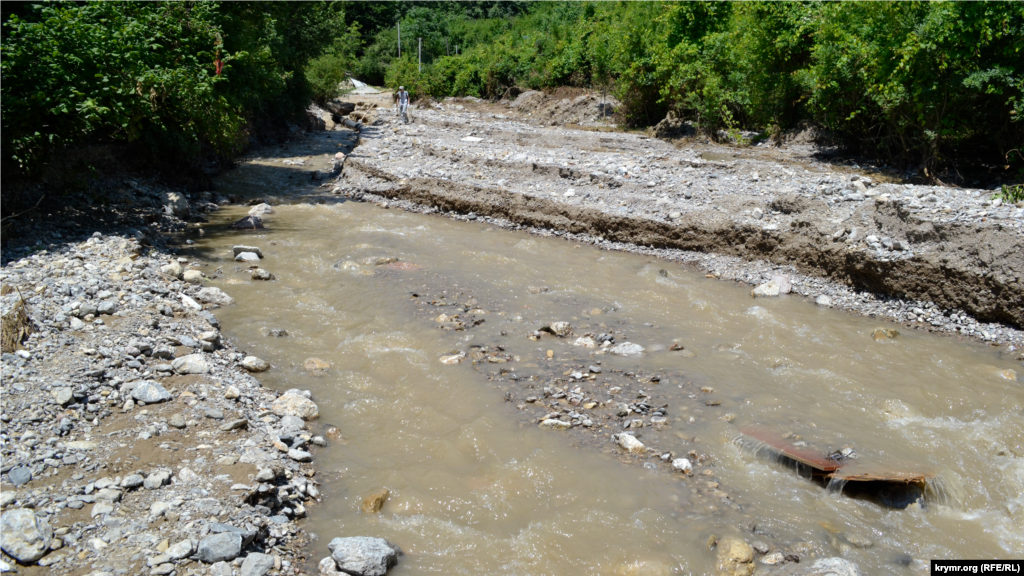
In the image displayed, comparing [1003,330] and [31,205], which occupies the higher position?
[31,205]

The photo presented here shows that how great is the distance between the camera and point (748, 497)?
438 centimetres

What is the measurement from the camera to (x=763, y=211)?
938 centimetres

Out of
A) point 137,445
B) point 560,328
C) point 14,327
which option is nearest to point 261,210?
point 14,327

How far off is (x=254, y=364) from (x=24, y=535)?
266cm

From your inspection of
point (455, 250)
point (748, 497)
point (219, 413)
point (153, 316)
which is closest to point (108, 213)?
point (153, 316)

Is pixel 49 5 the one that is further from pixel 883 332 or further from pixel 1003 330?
pixel 1003 330

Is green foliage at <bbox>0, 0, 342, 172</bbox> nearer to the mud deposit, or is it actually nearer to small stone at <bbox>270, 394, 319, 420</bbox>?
the mud deposit

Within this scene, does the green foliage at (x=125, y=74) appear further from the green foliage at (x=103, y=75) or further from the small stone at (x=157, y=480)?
the small stone at (x=157, y=480)

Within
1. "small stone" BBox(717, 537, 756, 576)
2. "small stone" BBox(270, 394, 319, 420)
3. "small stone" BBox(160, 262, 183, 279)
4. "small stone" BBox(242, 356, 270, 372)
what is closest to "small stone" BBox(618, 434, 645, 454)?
"small stone" BBox(717, 537, 756, 576)

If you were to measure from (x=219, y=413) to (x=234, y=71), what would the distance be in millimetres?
9707

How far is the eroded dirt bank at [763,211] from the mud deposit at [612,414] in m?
0.72

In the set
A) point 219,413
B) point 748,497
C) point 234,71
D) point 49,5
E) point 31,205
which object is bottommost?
point 748,497

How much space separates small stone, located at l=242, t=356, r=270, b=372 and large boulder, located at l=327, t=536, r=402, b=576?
2524mm

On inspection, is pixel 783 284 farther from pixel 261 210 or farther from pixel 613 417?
pixel 261 210
